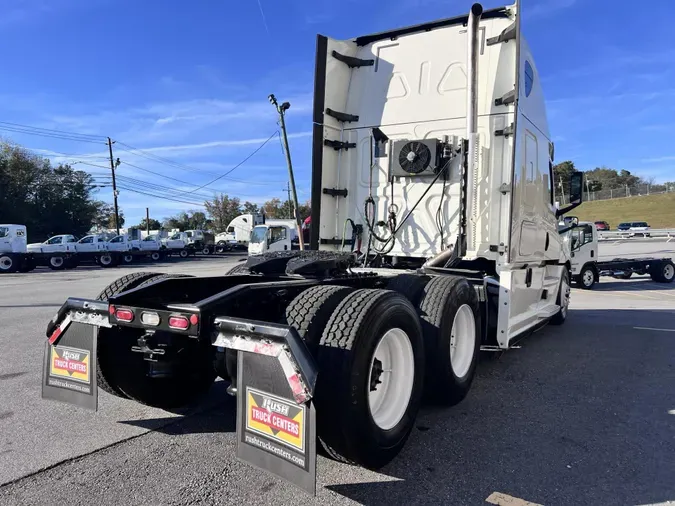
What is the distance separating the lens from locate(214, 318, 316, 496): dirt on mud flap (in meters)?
2.34

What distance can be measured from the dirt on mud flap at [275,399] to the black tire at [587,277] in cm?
1593

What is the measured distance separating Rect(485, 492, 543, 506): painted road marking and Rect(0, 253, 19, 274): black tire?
2836cm

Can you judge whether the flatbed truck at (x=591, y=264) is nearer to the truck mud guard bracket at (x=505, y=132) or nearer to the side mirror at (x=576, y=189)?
the side mirror at (x=576, y=189)

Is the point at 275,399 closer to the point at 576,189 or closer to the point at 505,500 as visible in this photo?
the point at 505,500

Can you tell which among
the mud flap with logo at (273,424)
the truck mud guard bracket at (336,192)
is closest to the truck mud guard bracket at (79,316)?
the mud flap with logo at (273,424)

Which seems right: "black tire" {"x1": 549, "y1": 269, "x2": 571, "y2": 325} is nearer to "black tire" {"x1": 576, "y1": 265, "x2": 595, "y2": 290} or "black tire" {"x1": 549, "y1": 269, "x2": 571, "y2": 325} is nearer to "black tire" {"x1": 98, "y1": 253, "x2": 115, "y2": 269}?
"black tire" {"x1": 576, "y1": 265, "x2": 595, "y2": 290}

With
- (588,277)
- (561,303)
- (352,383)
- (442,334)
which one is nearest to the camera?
(352,383)

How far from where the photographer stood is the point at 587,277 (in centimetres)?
1622

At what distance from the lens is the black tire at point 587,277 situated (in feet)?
52.9

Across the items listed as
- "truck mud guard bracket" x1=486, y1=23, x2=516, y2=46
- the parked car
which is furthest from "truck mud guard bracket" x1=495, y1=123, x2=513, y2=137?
the parked car

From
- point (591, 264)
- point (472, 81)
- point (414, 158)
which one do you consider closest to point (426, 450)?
point (414, 158)

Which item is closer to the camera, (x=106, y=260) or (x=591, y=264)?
(x=591, y=264)

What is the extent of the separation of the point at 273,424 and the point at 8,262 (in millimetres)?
28059

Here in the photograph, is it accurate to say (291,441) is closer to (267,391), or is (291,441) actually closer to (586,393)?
(267,391)
